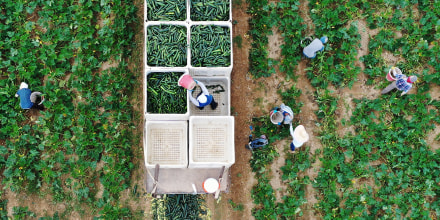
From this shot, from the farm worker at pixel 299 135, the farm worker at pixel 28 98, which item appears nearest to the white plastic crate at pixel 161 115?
the farm worker at pixel 299 135

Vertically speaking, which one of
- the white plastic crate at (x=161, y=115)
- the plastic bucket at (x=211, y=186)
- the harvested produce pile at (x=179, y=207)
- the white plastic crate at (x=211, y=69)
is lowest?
the harvested produce pile at (x=179, y=207)

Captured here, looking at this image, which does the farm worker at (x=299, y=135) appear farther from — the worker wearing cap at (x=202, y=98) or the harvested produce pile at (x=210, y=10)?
the harvested produce pile at (x=210, y=10)

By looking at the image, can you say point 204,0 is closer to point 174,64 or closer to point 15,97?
point 174,64

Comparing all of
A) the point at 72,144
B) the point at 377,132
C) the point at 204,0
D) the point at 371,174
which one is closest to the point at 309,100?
the point at 377,132

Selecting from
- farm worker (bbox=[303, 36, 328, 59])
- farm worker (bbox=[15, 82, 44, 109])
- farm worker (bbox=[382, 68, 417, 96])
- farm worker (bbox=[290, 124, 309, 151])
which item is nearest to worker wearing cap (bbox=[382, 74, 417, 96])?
farm worker (bbox=[382, 68, 417, 96])

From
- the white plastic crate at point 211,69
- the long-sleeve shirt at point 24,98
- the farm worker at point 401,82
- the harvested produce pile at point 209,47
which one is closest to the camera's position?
the white plastic crate at point 211,69

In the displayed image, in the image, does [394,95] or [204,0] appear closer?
[204,0]

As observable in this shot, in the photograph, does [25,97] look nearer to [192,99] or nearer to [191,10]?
[192,99]
